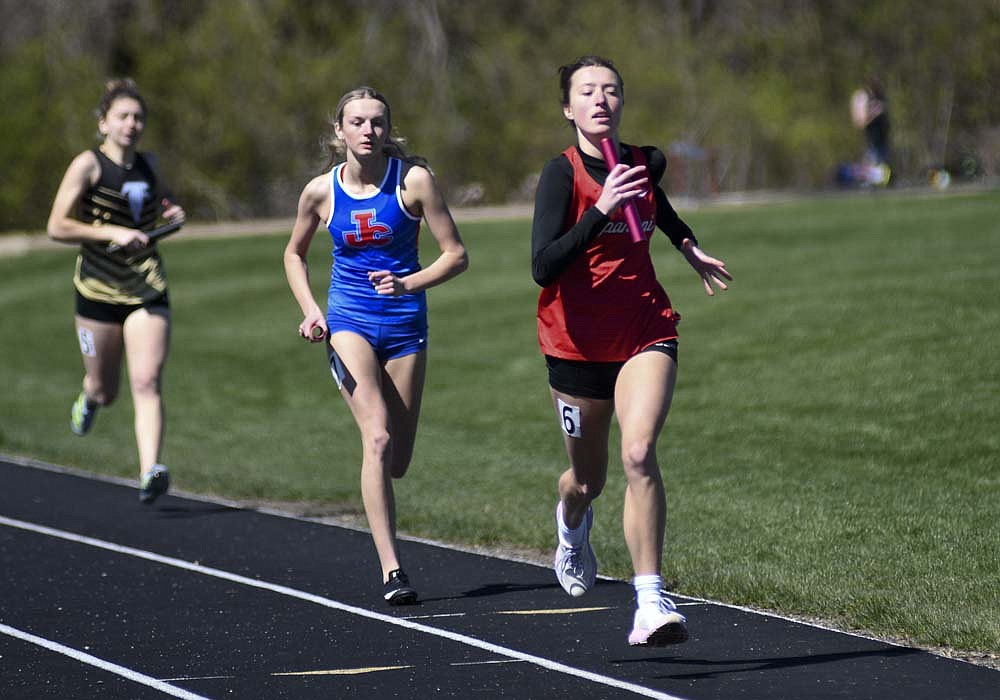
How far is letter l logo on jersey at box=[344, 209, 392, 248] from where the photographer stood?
7.42 metres

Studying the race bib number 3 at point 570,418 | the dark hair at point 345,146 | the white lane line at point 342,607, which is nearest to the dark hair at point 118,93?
the white lane line at point 342,607

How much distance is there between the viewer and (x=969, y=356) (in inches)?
551

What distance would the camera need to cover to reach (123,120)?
32.4 ft

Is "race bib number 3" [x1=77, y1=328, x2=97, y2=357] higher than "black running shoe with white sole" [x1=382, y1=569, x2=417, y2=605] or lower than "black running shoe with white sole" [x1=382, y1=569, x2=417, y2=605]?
higher

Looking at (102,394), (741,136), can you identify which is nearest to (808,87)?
(741,136)

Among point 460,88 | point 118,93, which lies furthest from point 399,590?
point 460,88

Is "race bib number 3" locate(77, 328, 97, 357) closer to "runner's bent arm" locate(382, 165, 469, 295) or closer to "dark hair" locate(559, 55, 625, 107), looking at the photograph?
"runner's bent arm" locate(382, 165, 469, 295)

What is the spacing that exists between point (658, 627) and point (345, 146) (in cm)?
277

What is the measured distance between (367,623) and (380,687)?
44.5 inches

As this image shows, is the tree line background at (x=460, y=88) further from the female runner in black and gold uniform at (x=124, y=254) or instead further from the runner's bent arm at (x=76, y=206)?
the runner's bent arm at (x=76, y=206)

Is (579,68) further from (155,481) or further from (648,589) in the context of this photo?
(155,481)

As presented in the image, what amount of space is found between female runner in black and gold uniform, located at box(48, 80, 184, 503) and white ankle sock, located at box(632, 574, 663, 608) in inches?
180

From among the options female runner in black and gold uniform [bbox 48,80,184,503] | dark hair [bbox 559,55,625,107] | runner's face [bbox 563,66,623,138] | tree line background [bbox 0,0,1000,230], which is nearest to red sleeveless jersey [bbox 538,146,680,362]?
runner's face [bbox 563,66,623,138]

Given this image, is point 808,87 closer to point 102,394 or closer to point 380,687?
point 102,394
